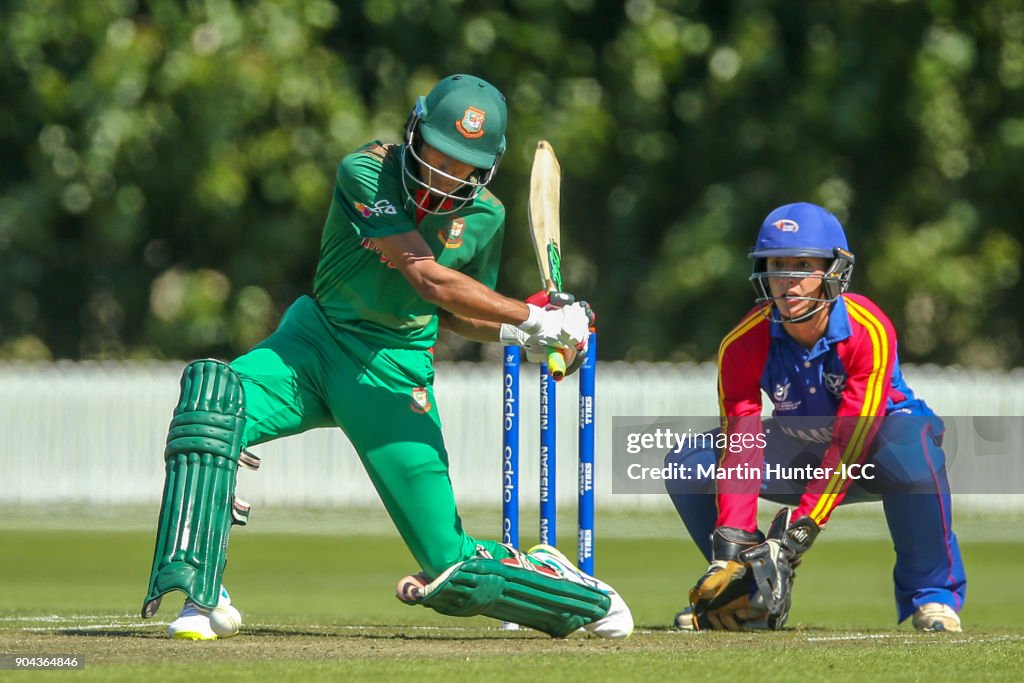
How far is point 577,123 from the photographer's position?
14023 mm

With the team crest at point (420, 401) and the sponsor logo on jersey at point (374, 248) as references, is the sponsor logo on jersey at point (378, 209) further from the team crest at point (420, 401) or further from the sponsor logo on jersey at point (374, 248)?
the team crest at point (420, 401)

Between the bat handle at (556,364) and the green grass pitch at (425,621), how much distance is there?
686 mm

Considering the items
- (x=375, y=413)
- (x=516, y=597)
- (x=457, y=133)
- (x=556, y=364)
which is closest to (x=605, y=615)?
(x=516, y=597)

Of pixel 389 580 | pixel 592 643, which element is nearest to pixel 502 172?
pixel 389 580

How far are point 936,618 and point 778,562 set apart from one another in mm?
533

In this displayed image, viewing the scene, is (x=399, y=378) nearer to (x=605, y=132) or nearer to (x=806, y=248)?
(x=806, y=248)

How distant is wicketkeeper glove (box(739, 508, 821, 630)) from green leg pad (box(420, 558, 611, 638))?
504mm

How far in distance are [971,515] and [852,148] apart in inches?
154

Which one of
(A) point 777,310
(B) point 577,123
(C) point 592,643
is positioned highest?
(B) point 577,123

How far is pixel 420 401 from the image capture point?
14.1ft

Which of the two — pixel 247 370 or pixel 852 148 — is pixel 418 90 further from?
pixel 247 370

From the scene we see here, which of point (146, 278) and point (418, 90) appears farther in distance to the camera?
point (146, 278)

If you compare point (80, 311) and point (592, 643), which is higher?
point (80, 311)

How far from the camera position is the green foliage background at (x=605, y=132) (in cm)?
1370
